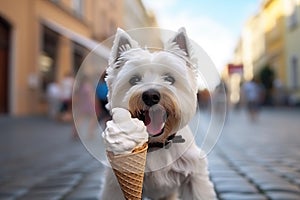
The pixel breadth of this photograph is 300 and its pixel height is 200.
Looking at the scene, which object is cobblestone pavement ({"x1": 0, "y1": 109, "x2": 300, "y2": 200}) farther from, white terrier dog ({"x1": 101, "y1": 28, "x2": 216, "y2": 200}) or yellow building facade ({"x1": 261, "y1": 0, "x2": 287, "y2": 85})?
yellow building facade ({"x1": 261, "y1": 0, "x2": 287, "y2": 85})

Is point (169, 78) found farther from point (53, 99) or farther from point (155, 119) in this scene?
point (53, 99)

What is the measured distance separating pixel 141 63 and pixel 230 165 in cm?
372

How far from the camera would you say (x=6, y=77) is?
16.6 metres

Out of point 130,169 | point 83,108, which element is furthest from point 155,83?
point 83,108

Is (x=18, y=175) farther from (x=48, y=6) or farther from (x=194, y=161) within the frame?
(x=48, y=6)

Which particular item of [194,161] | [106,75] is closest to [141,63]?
[106,75]

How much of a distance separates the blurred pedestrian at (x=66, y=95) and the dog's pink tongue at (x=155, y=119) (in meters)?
12.9

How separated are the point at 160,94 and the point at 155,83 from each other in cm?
6

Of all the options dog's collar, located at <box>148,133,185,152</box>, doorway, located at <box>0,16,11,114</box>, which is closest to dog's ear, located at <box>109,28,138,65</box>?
dog's collar, located at <box>148,133,185,152</box>

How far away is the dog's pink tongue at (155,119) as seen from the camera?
1920 millimetres

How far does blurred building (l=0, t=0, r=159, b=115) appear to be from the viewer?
16.5m

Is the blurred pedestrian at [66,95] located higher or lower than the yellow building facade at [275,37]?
lower

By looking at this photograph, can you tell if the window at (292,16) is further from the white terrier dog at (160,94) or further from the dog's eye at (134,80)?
the dog's eye at (134,80)

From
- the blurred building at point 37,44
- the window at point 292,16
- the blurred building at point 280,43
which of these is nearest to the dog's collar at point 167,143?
the blurred building at point 37,44
